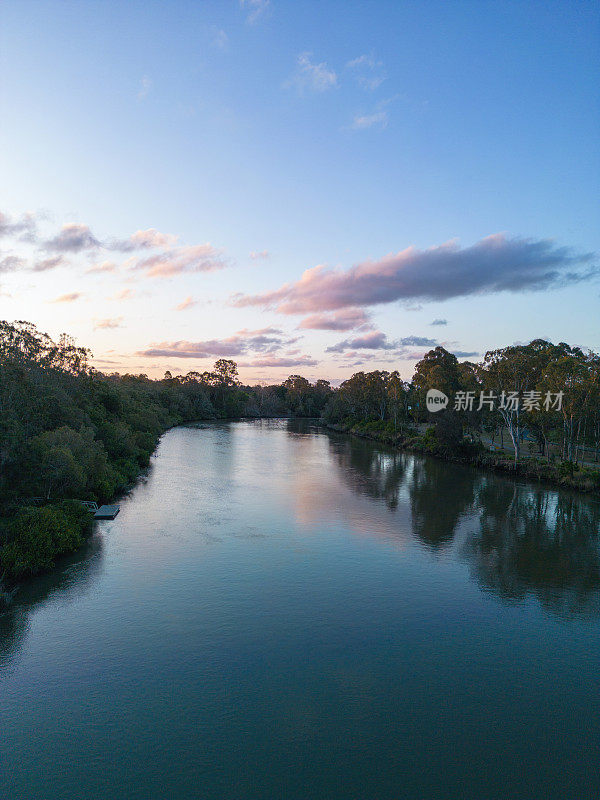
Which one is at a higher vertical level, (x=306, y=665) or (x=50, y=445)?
(x=50, y=445)

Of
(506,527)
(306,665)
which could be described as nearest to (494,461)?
(506,527)

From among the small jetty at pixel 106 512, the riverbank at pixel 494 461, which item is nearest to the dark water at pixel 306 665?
the small jetty at pixel 106 512

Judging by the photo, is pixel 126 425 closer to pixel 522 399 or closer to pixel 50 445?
pixel 50 445

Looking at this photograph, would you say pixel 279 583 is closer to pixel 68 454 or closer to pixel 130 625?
pixel 130 625

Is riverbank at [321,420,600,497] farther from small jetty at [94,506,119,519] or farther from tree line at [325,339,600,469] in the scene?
small jetty at [94,506,119,519]

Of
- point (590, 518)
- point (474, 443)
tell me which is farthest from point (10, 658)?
point (474, 443)

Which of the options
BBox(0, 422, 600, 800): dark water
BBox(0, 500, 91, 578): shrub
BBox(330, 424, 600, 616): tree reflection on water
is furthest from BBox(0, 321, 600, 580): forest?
BBox(330, 424, 600, 616): tree reflection on water

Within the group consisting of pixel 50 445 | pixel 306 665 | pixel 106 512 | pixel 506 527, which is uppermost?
pixel 50 445
